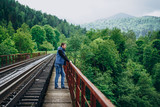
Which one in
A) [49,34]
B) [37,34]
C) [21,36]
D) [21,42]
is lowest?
[21,42]

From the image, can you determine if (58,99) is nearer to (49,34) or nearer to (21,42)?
(21,42)

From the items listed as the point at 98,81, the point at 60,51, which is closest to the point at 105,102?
the point at 60,51

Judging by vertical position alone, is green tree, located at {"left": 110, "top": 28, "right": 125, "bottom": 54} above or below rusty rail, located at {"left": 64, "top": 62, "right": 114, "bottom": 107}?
above

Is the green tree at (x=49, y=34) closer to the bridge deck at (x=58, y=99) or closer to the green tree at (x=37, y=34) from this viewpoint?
the green tree at (x=37, y=34)

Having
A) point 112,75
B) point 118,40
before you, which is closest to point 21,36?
point 112,75

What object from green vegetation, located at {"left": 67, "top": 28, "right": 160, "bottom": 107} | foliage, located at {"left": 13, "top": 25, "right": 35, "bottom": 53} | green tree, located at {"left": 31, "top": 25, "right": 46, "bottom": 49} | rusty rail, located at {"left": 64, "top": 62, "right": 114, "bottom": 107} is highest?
green tree, located at {"left": 31, "top": 25, "right": 46, "bottom": 49}

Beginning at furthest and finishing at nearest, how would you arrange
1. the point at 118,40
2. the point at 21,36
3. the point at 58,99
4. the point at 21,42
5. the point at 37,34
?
1. the point at 37,34
2. the point at 118,40
3. the point at 21,42
4. the point at 21,36
5. the point at 58,99

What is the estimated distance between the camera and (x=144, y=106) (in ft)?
78.3

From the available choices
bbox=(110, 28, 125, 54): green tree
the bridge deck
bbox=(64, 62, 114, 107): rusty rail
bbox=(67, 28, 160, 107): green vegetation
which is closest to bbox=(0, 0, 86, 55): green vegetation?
bbox=(67, 28, 160, 107): green vegetation

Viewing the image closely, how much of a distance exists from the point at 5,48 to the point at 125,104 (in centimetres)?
2295

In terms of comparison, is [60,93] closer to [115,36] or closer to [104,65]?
[104,65]

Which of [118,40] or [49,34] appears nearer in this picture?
[118,40]

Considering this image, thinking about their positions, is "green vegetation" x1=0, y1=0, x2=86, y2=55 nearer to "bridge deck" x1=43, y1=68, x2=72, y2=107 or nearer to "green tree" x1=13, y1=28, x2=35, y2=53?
"green tree" x1=13, y1=28, x2=35, y2=53

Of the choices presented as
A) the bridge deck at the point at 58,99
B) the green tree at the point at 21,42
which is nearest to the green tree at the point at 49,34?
the green tree at the point at 21,42
